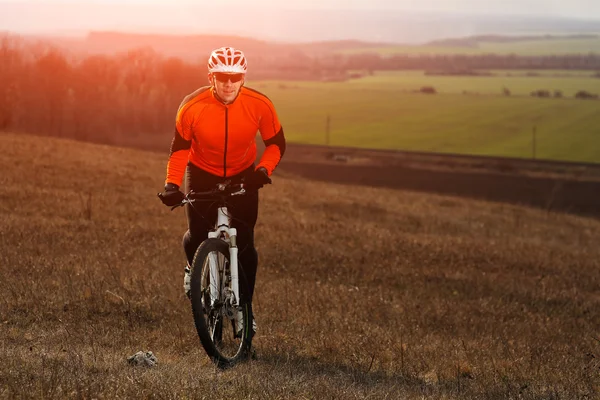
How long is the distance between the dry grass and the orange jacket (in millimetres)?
1634

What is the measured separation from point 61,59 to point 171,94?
1065 centimetres

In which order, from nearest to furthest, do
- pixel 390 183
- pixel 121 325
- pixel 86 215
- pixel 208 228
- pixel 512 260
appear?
1. pixel 208 228
2. pixel 121 325
3. pixel 86 215
4. pixel 512 260
5. pixel 390 183

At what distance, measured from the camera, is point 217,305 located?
711cm

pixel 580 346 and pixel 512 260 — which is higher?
pixel 580 346

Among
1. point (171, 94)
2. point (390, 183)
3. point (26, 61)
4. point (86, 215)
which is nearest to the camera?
point (86, 215)

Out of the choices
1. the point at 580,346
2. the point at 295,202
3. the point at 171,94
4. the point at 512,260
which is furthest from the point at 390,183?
the point at 580,346

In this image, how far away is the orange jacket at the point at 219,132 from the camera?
23.3ft

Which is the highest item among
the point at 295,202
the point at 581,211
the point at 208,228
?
the point at 208,228

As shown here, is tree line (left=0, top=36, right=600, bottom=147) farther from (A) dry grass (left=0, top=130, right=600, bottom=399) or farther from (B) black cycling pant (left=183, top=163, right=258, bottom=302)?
(B) black cycling pant (left=183, top=163, right=258, bottom=302)

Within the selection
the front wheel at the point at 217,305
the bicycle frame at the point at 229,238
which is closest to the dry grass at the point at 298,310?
the front wheel at the point at 217,305

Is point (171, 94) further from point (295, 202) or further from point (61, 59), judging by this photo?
point (295, 202)

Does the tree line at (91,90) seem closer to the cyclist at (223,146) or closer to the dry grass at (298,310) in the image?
the dry grass at (298,310)

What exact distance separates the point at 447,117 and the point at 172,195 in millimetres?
123407

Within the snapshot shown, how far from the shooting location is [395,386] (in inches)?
265
